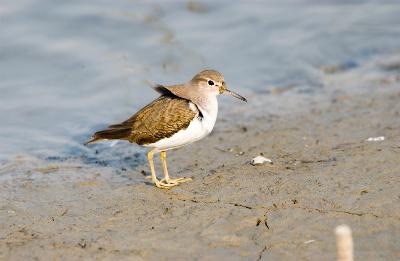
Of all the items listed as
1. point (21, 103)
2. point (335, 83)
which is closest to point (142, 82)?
point (21, 103)

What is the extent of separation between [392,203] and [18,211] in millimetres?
3692

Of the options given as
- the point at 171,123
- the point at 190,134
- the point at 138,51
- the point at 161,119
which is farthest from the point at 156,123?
the point at 138,51

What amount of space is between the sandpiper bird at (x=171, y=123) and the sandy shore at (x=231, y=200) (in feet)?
1.62

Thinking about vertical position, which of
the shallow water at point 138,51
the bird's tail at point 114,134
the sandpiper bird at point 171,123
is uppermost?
the sandpiper bird at point 171,123

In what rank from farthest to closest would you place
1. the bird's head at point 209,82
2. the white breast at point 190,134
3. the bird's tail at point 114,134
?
the bird's head at point 209,82, the bird's tail at point 114,134, the white breast at point 190,134

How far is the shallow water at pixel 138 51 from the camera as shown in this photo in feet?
35.1

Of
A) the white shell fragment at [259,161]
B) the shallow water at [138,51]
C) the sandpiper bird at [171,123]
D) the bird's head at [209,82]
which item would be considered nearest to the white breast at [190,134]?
the sandpiper bird at [171,123]

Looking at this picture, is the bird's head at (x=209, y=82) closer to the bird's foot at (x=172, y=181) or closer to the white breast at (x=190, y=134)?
the white breast at (x=190, y=134)

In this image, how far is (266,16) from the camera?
49.0 feet

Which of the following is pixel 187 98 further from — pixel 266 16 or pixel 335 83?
pixel 266 16

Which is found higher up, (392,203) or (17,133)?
(392,203)

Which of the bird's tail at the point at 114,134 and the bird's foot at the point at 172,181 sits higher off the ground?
the bird's tail at the point at 114,134

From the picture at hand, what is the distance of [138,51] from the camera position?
519 inches

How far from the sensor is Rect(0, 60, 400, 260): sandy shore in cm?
602
